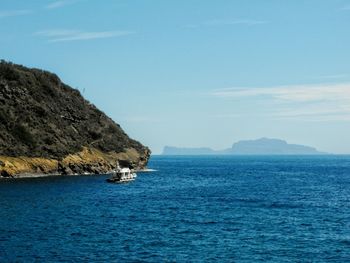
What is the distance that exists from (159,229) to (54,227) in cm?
1324

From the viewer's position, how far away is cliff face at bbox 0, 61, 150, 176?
14438 cm

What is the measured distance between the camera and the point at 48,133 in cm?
16212

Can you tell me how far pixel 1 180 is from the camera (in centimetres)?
12388

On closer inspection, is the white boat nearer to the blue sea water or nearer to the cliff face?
the cliff face

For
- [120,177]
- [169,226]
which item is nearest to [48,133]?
[120,177]

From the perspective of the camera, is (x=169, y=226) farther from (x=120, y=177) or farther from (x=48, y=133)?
(x=48, y=133)

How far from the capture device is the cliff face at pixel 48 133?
14438 centimetres

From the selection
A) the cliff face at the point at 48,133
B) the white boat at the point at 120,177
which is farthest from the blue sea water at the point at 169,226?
the cliff face at the point at 48,133

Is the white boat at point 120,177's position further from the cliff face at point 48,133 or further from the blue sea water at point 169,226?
the blue sea water at point 169,226

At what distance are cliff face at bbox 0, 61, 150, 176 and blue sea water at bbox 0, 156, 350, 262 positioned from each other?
3144cm

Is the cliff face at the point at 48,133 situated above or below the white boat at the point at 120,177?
above

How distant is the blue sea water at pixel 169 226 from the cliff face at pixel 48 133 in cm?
3144

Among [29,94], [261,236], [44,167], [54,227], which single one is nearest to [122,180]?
[44,167]

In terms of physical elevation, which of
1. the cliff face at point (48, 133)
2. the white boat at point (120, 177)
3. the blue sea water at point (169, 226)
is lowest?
the blue sea water at point (169, 226)
